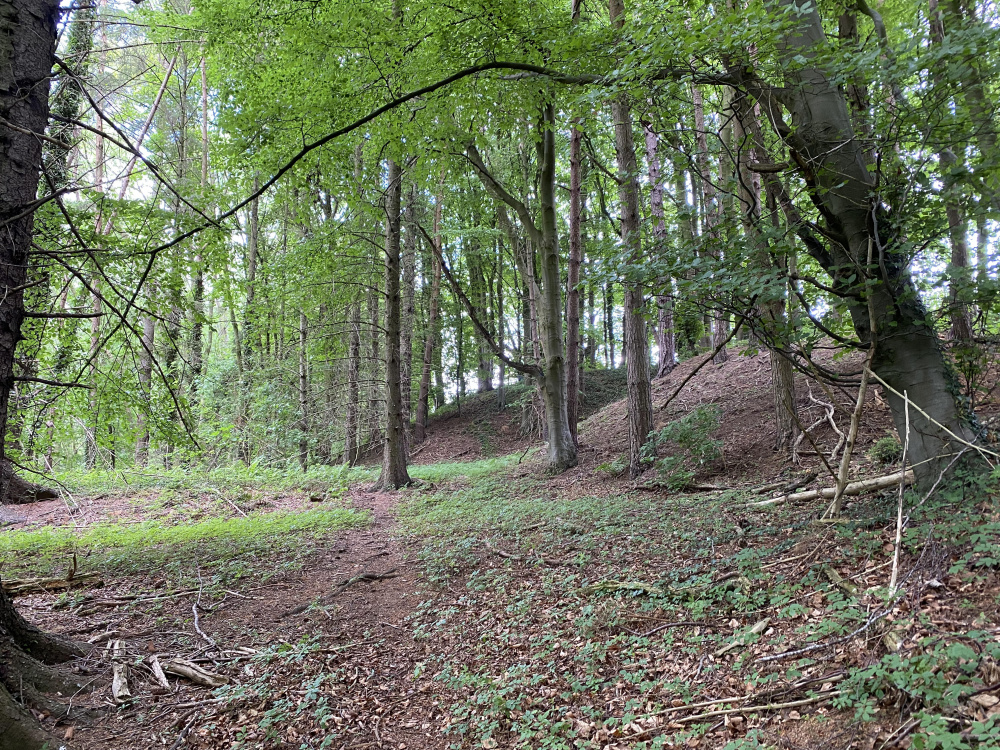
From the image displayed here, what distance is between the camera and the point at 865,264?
379 cm

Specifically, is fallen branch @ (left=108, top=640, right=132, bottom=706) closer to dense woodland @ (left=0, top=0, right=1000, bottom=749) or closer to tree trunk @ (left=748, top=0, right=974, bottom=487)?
dense woodland @ (left=0, top=0, right=1000, bottom=749)

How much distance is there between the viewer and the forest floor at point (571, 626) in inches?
101

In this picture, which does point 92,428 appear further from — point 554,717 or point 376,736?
point 554,717

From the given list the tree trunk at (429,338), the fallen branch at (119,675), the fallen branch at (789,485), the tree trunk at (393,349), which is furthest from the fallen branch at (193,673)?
the tree trunk at (429,338)

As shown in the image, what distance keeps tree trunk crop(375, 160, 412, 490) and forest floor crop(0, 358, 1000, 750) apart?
12.1 feet

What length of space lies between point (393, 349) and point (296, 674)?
300 inches

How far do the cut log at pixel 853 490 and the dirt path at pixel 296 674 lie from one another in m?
3.77

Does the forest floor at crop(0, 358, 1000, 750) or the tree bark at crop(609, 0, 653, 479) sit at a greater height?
the tree bark at crop(609, 0, 653, 479)

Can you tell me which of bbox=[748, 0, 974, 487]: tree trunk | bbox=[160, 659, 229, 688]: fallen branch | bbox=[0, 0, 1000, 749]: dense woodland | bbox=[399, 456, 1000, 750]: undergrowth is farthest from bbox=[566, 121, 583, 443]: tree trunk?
bbox=[160, 659, 229, 688]: fallen branch

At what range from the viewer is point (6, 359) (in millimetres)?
3334

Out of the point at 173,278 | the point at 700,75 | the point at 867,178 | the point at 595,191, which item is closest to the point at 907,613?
the point at 867,178

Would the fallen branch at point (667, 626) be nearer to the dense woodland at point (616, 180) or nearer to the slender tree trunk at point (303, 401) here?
the dense woodland at point (616, 180)

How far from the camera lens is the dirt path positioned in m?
3.46

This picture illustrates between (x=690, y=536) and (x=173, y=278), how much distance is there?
5.48m
